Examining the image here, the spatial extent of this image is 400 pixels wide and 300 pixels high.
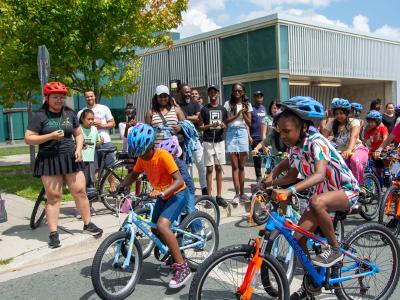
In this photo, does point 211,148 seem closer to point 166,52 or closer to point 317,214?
point 317,214

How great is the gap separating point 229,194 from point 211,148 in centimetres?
138

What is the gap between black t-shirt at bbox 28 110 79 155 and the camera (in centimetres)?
545

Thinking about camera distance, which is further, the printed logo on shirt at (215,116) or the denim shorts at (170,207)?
the printed logo on shirt at (215,116)

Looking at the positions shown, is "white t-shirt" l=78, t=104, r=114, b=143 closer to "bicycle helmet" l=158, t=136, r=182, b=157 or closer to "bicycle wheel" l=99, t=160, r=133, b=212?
"bicycle wheel" l=99, t=160, r=133, b=212

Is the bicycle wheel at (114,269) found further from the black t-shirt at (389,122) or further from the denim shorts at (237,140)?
the black t-shirt at (389,122)

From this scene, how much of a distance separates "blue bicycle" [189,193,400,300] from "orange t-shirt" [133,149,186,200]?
4.27 ft

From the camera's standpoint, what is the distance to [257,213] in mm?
6652

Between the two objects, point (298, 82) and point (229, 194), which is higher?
point (298, 82)

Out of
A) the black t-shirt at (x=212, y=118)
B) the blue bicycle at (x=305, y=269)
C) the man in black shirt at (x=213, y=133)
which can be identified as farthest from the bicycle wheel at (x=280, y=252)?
the black t-shirt at (x=212, y=118)

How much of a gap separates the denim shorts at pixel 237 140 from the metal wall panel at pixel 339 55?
19.3 ft

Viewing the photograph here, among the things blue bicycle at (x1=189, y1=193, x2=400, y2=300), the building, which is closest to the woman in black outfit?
blue bicycle at (x1=189, y1=193, x2=400, y2=300)

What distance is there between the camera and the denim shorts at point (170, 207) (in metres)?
4.32

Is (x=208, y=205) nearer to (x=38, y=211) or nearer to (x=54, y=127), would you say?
(x=54, y=127)

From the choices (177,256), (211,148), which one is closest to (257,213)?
(211,148)
